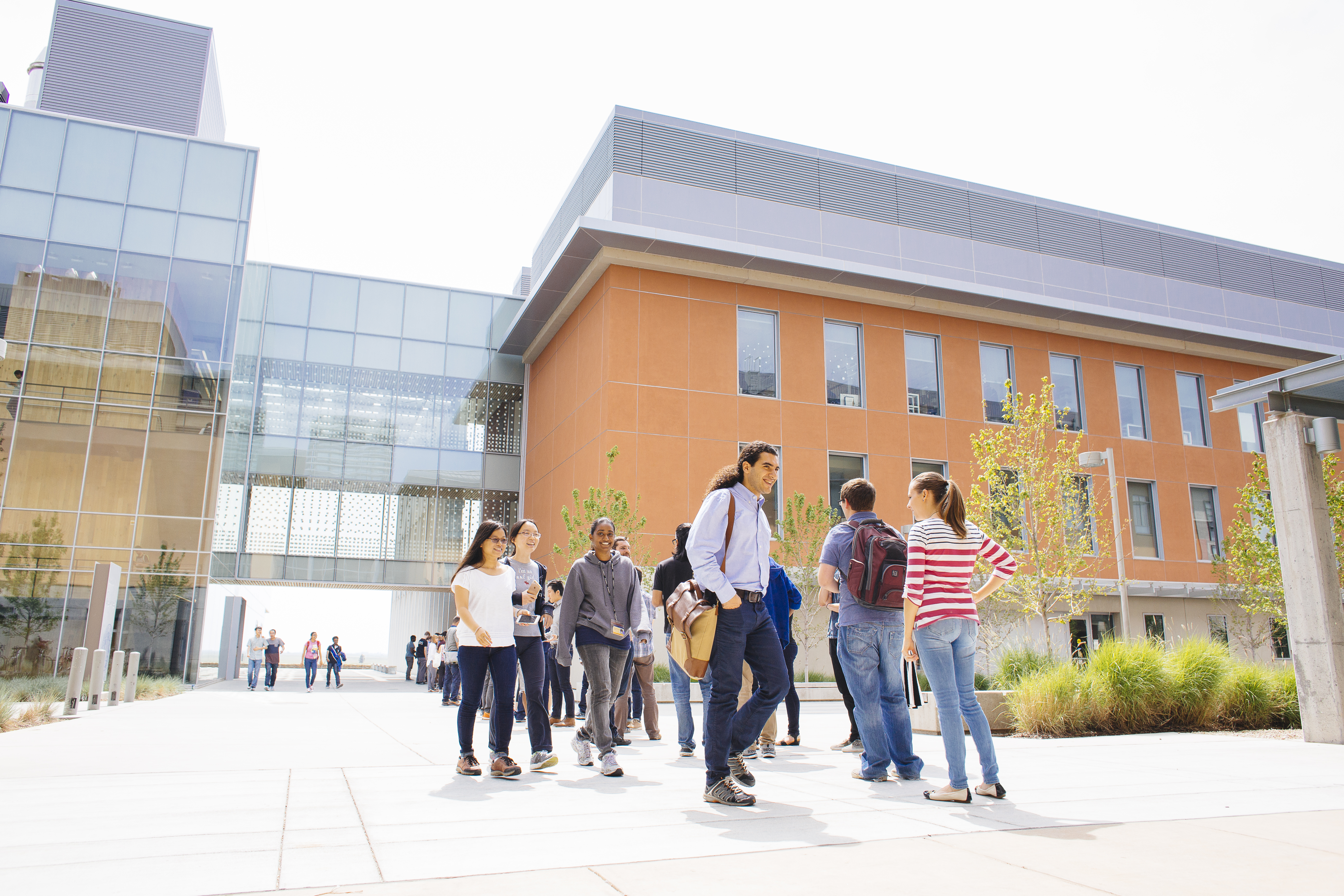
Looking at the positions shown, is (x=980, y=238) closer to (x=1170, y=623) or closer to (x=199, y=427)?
(x=1170, y=623)

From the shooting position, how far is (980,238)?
89.6ft

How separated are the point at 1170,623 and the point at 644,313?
18651 mm

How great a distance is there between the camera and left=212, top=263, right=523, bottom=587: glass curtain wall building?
26594 millimetres

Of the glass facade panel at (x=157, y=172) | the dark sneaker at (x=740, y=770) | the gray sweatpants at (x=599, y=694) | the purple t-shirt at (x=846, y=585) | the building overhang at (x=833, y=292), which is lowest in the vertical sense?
the dark sneaker at (x=740, y=770)

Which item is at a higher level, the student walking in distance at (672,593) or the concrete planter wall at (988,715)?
the student walking in distance at (672,593)

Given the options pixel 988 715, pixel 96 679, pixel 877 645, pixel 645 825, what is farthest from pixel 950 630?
pixel 96 679

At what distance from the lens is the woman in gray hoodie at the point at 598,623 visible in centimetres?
654

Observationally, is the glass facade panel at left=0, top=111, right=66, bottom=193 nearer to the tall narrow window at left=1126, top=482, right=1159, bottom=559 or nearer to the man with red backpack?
the man with red backpack

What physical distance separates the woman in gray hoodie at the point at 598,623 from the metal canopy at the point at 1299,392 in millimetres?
7283

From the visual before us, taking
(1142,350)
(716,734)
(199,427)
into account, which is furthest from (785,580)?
(1142,350)

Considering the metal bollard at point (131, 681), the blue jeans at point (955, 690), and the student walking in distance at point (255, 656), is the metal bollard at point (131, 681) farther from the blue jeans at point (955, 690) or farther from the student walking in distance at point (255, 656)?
the blue jeans at point (955, 690)

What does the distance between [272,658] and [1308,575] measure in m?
23.2

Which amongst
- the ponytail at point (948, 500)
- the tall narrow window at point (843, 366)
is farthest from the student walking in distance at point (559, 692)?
the tall narrow window at point (843, 366)

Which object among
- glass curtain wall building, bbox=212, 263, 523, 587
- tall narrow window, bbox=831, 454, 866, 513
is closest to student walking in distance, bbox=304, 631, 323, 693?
glass curtain wall building, bbox=212, 263, 523, 587
